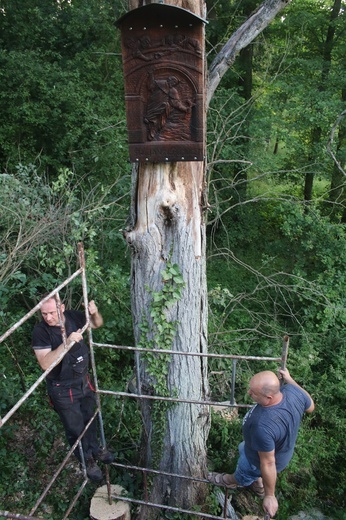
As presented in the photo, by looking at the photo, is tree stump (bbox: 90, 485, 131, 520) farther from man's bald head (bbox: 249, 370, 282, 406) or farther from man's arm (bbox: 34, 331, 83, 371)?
man's bald head (bbox: 249, 370, 282, 406)

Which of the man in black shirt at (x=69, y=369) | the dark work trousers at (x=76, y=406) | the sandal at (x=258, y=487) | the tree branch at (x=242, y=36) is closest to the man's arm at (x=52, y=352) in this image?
the man in black shirt at (x=69, y=369)

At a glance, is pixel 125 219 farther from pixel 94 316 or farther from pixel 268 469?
pixel 268 469

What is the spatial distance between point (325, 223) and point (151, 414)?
4.52 meters

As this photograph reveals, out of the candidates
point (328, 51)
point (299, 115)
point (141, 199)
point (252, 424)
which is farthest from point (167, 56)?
point (328, 51)

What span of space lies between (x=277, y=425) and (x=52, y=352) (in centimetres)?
173

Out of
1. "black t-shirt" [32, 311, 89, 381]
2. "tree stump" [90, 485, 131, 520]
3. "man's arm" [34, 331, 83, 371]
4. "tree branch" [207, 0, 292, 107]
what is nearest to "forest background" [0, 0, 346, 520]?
"tree stump" [90, 485, 131, 520]

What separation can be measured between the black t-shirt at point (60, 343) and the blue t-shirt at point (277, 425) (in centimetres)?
143

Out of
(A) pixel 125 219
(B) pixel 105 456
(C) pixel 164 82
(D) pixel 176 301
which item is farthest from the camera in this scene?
(A) pixel 125 219

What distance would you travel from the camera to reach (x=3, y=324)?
495 centimetres

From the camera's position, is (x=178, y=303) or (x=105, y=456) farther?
(x=105, y=456)

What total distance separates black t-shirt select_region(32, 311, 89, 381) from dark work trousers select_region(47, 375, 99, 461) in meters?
0.08

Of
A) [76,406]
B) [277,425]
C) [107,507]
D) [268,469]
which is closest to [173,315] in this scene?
[277,425]

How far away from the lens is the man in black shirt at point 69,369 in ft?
10.3

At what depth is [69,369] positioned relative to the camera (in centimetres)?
333
